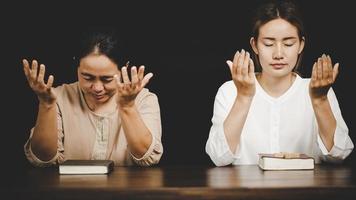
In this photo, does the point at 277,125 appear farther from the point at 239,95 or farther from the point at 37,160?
the point at 37,160

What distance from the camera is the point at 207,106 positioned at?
404 centimetres

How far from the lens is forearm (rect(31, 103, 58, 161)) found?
2984 millimetres

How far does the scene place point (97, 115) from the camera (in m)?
3.31

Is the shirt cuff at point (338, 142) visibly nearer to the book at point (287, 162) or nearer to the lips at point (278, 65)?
the book at point (287, 162)

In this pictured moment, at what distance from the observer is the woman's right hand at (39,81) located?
109 inches

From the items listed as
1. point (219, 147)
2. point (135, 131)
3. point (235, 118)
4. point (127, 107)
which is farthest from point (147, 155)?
point (235, 118)

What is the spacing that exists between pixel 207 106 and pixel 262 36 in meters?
1.00

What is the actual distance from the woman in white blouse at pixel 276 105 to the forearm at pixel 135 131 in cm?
38

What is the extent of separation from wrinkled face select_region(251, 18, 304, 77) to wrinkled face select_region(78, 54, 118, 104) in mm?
884

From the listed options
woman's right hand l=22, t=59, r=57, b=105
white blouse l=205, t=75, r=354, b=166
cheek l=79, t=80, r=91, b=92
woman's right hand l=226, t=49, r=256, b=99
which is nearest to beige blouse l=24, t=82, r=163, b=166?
cheek l=79, t=80, r=91, b=92

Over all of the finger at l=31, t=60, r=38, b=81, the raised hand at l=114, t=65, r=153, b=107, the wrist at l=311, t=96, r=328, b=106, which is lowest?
the wrist at l=311, t=96, r=328, b=106

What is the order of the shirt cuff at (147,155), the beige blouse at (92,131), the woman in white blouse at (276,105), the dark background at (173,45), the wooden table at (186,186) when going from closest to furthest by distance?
1. the wooden table at (186,186)
2. the woman in white blouse at (276,105)
3. the shirt cuff at (147,155)
4. the beige blouse at (92,131)
5. the dark background at (173,45)

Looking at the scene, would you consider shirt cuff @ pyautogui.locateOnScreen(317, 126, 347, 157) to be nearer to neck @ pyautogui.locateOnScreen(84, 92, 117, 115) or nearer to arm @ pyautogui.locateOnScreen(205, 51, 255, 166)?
arm @ pyautogui.locateOnScreen(205, 51, 255, 166)

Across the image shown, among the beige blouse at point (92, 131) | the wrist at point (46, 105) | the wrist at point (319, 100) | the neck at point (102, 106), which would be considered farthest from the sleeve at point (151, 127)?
the wrist at point (319, 100)
